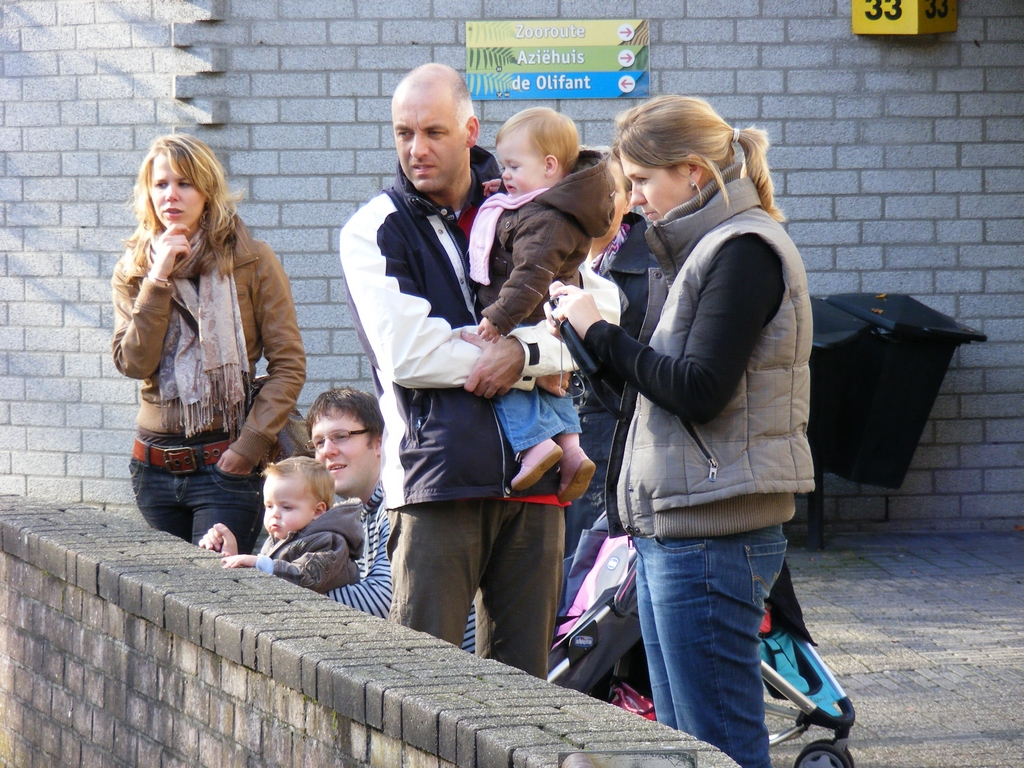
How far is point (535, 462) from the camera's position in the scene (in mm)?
3092

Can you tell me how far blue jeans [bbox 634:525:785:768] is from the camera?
2.69 metres

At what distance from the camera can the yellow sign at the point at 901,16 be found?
7.85 m

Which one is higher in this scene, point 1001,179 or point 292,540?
point 1001,179

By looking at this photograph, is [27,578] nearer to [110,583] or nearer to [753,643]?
[110,583]

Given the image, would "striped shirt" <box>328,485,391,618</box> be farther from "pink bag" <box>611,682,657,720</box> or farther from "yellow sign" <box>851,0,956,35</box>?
"yellow sign" <box>851,0,956,35</box>

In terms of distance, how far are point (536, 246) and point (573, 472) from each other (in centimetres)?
60

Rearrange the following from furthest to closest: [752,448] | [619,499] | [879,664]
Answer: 1. [879,664]
2. [619,499]
3. [752,448]

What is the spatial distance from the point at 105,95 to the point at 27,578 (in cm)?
514

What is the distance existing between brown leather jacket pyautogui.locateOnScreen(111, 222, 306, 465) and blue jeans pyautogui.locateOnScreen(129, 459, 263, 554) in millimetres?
124

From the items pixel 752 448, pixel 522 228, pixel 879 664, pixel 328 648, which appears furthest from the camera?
pixel 879 664

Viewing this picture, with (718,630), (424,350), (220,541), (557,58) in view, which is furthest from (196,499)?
(557,58)

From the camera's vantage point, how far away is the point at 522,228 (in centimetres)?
318

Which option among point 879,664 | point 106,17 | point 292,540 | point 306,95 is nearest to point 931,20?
point 306,95

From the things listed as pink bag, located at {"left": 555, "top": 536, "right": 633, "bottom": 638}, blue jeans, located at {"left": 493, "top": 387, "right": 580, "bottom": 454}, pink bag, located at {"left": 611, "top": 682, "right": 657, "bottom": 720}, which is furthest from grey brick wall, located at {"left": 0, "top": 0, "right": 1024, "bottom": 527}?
blue jeans, located at {"left": 493, "top": 387, "right": 580, "bottom": 454}
